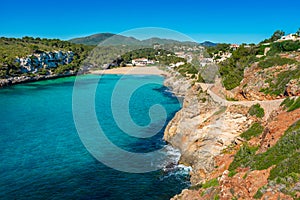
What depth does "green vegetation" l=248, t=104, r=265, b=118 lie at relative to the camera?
25.0 m

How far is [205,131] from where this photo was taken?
28.5 metres

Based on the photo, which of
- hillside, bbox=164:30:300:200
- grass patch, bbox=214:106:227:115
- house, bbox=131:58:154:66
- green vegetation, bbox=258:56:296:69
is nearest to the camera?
hillside, bbox=164:30:300:200

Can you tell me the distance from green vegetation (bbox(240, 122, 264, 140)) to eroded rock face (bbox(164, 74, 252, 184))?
101 cm

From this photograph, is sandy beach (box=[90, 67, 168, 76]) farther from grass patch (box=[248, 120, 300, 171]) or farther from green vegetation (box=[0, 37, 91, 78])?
grass patch (box=[248, 120, 300, 171])

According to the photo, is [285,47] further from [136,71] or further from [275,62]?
[136,71]

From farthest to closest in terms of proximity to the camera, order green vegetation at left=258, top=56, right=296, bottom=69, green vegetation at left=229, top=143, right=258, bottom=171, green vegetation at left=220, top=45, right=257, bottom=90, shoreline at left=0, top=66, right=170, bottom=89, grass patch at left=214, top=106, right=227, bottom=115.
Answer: shoreline at left=0, top=66, right=170, bottom=89, green vegetation at left=220, top=45, right=257, bottom=90, green vegetation at left=258, top=56, right=296, bottom=69, grass patch at left=214, top=106, right=227, bottom=115, green vegetation at left=229, top=143, right=258, bottom=171

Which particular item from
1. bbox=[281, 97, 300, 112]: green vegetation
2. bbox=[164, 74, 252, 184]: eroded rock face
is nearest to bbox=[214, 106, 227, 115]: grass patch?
bbox=[164, 74, 252, 184]: eroded rock face

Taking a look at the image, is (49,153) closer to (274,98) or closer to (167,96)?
(274,98)

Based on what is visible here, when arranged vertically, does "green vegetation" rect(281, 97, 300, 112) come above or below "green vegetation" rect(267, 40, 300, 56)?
below

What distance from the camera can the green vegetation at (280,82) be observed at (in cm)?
2612

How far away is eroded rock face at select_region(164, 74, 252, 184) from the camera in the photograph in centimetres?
2578

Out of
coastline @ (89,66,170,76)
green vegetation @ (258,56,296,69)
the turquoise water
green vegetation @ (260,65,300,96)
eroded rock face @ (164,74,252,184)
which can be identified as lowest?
the turquoise water

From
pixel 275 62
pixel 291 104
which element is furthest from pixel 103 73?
pixel 291 104

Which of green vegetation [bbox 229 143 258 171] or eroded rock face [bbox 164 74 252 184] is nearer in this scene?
green vegetation [bbox 229 143 258 171]
